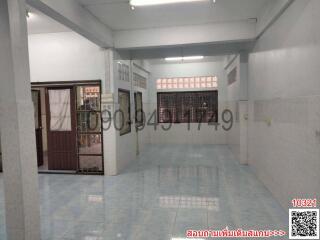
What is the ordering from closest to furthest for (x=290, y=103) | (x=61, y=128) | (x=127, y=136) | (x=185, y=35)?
(x=290, y=103) < (x=185, y=35) < (x=61, y=128) < (x=127, y=136)

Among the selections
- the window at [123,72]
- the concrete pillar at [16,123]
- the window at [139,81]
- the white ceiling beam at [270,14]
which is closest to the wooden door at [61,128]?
the window at [123,72]

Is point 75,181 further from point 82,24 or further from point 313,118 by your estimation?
point 313,118

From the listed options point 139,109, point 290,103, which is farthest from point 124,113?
point 290,103

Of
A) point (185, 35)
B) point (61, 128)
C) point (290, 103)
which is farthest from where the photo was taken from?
point (61, 128)

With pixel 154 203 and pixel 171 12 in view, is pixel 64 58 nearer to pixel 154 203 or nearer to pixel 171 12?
pixel 171 12

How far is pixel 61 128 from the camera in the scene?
616 cm

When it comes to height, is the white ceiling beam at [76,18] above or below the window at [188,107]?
above

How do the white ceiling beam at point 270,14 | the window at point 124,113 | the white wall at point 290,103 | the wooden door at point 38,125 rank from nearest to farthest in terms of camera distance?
the white wall at point 290,103, the white ceiling beam at point 270,14, the window at point 124,113, the wooden door at point 38,125

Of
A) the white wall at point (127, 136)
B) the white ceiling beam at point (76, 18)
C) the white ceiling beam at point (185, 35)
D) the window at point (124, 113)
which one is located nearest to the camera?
the white ceiling beam at point (76, 18)

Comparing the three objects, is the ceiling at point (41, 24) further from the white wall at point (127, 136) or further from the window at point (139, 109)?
the window at point (139, 109)

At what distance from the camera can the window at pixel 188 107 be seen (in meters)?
9.93

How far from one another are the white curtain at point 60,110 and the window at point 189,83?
190 inches

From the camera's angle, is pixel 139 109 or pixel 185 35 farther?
pixel 139 109

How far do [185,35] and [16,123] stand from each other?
13.3ft
